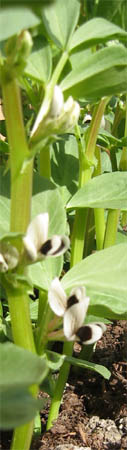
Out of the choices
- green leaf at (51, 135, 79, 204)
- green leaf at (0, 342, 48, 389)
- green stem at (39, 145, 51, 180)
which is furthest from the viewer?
green leaf at (51, 135, 79, 204)

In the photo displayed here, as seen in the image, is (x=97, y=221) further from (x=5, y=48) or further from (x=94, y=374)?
(x=5, y=48)

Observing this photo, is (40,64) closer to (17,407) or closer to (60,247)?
(60,247)

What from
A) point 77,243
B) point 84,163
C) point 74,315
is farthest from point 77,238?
point 74,315

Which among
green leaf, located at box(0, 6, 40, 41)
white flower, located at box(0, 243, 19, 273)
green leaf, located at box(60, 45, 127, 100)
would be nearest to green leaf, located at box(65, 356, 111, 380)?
white flower, located at box(0, 243, 19, 273)

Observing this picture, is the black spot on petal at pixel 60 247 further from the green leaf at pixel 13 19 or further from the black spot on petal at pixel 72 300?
the green leaf at pixel 13 19

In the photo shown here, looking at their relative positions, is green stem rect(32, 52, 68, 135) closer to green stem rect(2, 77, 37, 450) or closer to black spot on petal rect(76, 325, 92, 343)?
green stem rect(2, 77, 37, 450)

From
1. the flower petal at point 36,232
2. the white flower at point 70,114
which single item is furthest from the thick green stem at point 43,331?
the white flower at point 70,114
